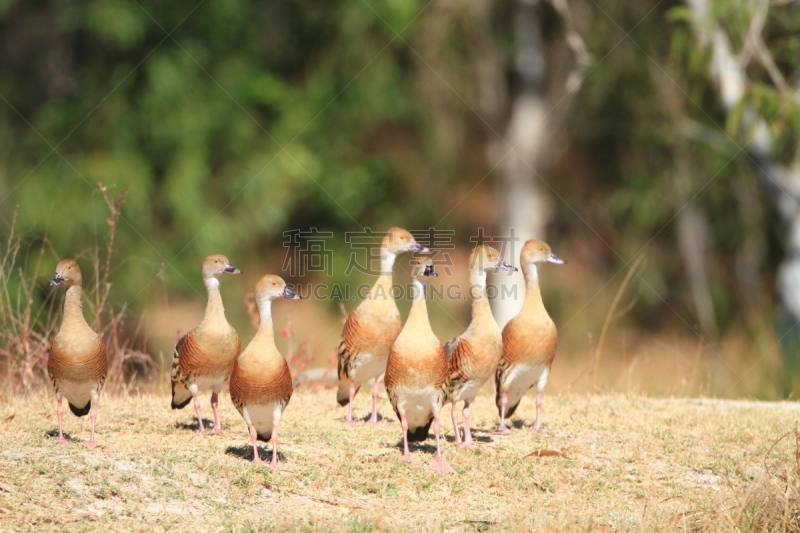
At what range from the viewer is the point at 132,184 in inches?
553

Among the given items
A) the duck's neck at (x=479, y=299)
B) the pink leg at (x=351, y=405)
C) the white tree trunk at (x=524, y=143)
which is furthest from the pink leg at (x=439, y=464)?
the white tree trunk at (x=524, y=143)

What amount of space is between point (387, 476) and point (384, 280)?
1.85 m

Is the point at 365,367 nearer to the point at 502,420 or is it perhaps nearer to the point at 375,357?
the point at 375,357

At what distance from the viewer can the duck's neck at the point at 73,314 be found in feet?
20.6

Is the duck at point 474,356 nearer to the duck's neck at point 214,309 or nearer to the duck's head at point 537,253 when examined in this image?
the duck's head at point 537,253

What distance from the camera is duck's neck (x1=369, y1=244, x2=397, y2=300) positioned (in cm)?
756

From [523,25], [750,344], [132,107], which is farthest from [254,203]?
[750,344]

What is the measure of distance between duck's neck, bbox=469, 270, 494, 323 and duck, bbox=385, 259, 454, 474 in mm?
455

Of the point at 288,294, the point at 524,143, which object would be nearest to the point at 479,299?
the point at 288,294

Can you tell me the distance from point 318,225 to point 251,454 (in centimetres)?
966

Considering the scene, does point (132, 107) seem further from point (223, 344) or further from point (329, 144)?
point (223, 344)

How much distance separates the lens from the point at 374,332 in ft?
24.2

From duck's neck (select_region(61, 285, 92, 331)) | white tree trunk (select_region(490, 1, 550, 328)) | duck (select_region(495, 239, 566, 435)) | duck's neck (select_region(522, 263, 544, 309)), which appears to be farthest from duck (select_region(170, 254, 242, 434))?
white tree trunk (select_region(490, 1, 550, 328))

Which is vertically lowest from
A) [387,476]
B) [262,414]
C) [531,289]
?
[387,476]
